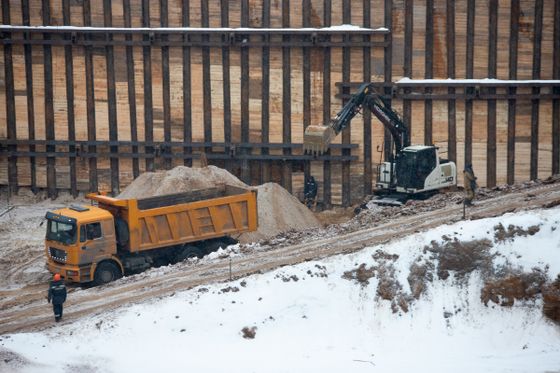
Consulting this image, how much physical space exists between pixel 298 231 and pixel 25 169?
1234 cm

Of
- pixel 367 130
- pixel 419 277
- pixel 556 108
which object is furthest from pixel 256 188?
pixel 556 108

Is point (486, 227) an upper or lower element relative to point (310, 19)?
lower

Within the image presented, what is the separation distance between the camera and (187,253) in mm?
25344

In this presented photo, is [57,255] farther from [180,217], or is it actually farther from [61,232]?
[180,217]

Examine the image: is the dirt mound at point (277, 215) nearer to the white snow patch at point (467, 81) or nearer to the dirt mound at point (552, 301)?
the white snow patch at point (467, 81)

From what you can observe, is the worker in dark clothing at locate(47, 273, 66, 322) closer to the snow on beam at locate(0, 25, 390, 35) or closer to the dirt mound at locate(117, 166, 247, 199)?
the dirt mound at locate(117, 166, 247, 199)

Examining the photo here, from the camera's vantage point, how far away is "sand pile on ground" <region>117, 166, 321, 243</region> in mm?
28062

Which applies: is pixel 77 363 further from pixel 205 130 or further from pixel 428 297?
pixel 205 130

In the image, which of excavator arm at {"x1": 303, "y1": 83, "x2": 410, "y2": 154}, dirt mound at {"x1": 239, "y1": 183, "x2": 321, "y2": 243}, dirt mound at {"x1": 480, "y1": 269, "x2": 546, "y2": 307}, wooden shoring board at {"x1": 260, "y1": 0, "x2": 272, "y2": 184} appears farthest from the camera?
wooden shoring board at {"x1": 260, "y1": 0, "x2": 272, "y2": 184}

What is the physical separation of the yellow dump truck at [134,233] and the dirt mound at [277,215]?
1.79 m

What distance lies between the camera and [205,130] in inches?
1315

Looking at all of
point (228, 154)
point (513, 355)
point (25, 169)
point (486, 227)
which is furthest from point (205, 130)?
point (513, 355)

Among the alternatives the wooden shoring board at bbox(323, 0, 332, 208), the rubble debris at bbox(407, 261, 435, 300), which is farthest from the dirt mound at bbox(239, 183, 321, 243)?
the rubble debris at bbox(407, 261, 435, 300)

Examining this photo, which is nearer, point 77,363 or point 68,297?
point 77,363
